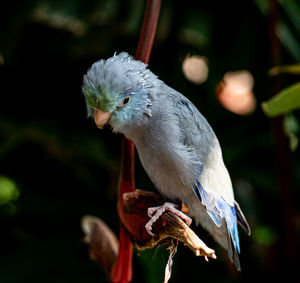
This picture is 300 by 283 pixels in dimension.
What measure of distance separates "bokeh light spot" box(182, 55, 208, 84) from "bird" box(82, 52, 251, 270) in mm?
971

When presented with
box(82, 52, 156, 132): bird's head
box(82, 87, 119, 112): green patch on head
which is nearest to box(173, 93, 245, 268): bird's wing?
box(82, 52, 156, 132): bird's head

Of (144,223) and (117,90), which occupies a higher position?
(117,90)

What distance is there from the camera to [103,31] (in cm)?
226

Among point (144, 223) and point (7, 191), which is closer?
point (144, 223)

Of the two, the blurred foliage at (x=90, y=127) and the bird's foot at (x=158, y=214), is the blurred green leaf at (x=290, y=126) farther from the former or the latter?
the bird's foot at (x=158, y=214)

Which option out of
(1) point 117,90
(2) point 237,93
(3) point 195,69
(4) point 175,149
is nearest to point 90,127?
(3) point 195,69

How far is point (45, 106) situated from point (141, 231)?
1461 millimetres

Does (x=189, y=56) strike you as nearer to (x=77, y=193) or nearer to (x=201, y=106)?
(x=201, y=106)

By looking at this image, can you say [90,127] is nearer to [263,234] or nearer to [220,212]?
[263,234]

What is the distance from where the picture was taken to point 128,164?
40.9 inches

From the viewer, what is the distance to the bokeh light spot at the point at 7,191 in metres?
2.13

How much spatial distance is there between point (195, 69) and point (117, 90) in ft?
4.07

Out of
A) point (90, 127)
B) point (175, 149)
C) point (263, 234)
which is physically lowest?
point (263, 234)

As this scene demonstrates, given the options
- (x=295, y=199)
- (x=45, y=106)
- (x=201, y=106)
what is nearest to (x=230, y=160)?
(x=201, y=106)
